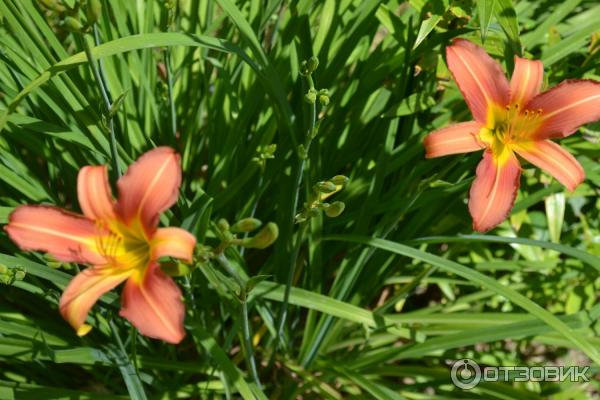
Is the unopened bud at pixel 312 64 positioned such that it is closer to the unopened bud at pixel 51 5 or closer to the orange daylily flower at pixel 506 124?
the orange daylily flower at pixel 506 124

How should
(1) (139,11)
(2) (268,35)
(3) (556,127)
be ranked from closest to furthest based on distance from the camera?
(3) (556,127) → (1) (139,11) → (2) (268,35)

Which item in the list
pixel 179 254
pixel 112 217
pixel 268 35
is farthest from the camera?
pixel 268 35

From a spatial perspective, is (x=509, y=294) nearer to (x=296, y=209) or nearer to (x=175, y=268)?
(x=296, y=209)

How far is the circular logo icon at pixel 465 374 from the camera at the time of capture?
4.56ft

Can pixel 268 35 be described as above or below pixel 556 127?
above

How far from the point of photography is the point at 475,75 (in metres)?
1.00

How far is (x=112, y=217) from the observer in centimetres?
88

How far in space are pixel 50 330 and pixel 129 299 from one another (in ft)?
2.19

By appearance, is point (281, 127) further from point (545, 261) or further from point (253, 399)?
point (545, 261)

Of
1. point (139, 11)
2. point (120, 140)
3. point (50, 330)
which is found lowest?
point (50, 330)

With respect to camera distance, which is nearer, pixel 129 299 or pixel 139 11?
pixel 129 299

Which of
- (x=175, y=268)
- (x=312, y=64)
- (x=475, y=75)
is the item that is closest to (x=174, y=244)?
(x=175, y=268)

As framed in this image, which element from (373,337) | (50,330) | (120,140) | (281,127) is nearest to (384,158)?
(281,127)

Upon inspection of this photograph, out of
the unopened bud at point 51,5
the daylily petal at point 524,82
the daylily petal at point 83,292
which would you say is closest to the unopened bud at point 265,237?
the daylily petal at point 83,292
